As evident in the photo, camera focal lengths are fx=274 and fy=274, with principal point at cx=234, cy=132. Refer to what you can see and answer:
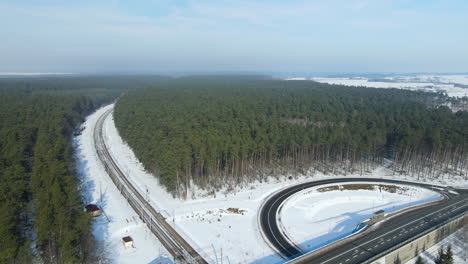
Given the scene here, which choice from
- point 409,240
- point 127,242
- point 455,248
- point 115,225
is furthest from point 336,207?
point 115,225

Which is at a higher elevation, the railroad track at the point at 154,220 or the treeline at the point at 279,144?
the treeline at the point at 279,144

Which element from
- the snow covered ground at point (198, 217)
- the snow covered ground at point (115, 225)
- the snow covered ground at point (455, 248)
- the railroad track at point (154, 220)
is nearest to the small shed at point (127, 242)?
the snow covered ground at point (115, 225)

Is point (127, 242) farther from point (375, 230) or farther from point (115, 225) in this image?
point (375, 230)

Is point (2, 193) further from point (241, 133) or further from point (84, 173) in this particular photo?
point (241, 133)

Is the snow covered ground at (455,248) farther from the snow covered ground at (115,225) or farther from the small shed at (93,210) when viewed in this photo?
the small shed at (93,210)

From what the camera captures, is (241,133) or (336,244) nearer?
(336,244)

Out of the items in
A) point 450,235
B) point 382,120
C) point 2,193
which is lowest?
point 450,235

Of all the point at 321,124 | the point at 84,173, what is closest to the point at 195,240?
the point at 84,173
